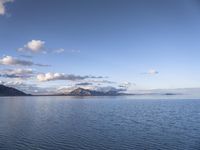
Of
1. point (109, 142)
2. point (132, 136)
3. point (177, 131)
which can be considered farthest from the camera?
point (177, 131)

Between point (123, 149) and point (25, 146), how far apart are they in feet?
59.4

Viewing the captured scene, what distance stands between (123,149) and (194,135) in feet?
65.0

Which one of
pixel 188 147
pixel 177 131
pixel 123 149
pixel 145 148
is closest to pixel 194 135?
pixel 177 131

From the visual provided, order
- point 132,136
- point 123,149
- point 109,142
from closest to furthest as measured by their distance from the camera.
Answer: point 123,149 → point 109,142 → point 132,136

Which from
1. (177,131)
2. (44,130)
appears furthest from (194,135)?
(44,130)

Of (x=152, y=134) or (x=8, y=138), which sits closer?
(x=8, y=138)

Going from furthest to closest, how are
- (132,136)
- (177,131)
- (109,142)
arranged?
(177,131) → (132,136) → (109,142)

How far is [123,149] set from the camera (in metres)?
42.4

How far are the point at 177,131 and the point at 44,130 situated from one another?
32827 mm

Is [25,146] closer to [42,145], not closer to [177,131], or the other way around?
[42,145]

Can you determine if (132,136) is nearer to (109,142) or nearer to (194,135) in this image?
(109,142)

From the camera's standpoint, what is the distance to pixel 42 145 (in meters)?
44.6

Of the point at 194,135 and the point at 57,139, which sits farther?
the point at 194,135

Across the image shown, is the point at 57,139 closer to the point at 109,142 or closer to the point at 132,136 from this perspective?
the point at 109,142
